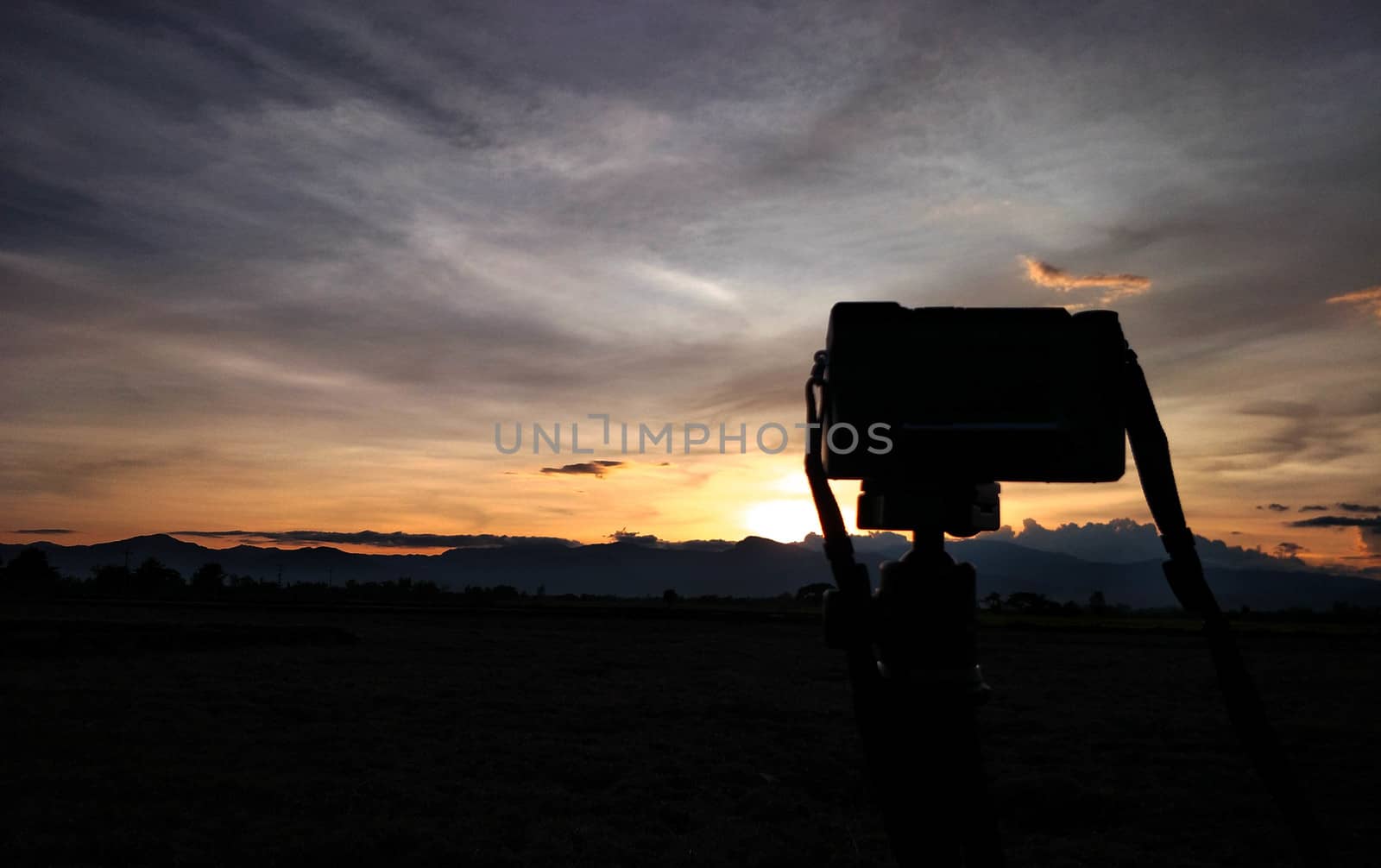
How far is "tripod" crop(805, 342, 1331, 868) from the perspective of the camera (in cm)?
157

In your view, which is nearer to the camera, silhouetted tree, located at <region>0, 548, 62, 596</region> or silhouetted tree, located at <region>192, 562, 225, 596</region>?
silhouetted tree, located at <region>0, 548, 62, 596</region>

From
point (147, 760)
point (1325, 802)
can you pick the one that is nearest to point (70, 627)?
point (147, 760)

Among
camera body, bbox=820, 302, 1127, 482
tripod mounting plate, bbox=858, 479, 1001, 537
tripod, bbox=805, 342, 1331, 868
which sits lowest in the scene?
tripod, bbox=805, 342, 1331, 868

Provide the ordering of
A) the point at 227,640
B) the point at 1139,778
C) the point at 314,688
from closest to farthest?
1. the point at 1139,778
2. the point at 314,688
3. the point at 227,640

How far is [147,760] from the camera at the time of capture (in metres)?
10.5

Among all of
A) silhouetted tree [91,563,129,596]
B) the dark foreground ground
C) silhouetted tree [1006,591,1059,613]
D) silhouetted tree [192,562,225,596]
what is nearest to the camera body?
the dark foreground ground

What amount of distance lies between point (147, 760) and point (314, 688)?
6.10m

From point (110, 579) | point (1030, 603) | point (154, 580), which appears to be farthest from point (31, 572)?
point (1030, 603)

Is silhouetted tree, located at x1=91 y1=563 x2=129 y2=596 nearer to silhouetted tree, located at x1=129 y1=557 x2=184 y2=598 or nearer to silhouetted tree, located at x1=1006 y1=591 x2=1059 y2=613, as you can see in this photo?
silhouetted tree, located at x1=129 y1=557 x2=184 y2=598

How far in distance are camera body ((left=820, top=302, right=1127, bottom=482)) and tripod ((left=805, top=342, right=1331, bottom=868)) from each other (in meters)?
0.07

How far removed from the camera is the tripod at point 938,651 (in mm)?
1567

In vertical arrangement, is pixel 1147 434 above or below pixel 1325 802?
above

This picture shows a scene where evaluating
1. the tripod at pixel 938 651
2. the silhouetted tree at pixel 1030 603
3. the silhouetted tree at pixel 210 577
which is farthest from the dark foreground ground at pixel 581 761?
the silhouetted tree at pixel 210 577

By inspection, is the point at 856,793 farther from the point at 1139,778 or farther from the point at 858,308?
the point at 858,308
